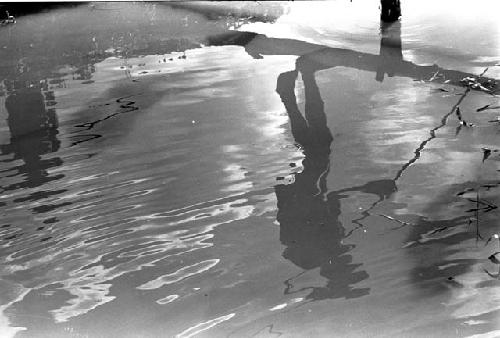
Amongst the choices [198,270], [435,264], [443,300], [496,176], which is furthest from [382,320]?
[496,176]

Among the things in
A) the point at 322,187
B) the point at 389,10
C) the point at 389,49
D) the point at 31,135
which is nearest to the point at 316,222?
the point at 322,187

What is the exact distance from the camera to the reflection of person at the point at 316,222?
3504 millimetres

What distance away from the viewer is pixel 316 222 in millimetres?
4230

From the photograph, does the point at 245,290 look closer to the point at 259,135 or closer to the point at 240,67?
the point at 259,135

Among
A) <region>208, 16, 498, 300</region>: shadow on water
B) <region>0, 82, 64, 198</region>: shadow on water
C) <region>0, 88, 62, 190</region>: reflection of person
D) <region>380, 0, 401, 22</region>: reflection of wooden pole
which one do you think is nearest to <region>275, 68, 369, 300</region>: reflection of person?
<region>208, 16, 498, 300</region>: shadow on water

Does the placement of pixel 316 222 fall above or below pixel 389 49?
below

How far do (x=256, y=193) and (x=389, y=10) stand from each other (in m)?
7.55

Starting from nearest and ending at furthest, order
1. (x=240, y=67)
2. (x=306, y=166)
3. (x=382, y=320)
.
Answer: (x=382, y=320) < (x=306, y=166) < (x=240, y=67)

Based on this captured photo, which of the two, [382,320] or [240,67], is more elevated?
[240,67]

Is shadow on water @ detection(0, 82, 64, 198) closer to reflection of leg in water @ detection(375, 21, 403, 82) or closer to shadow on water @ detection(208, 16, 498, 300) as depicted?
shadow on water @ detection(208, 16, 498, 300)

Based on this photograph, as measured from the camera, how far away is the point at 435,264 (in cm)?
355

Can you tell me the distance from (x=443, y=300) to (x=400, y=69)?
18.1 ft

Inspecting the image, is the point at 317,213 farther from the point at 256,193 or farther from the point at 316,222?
the point at 256,193

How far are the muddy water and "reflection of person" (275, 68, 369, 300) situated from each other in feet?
0.06
